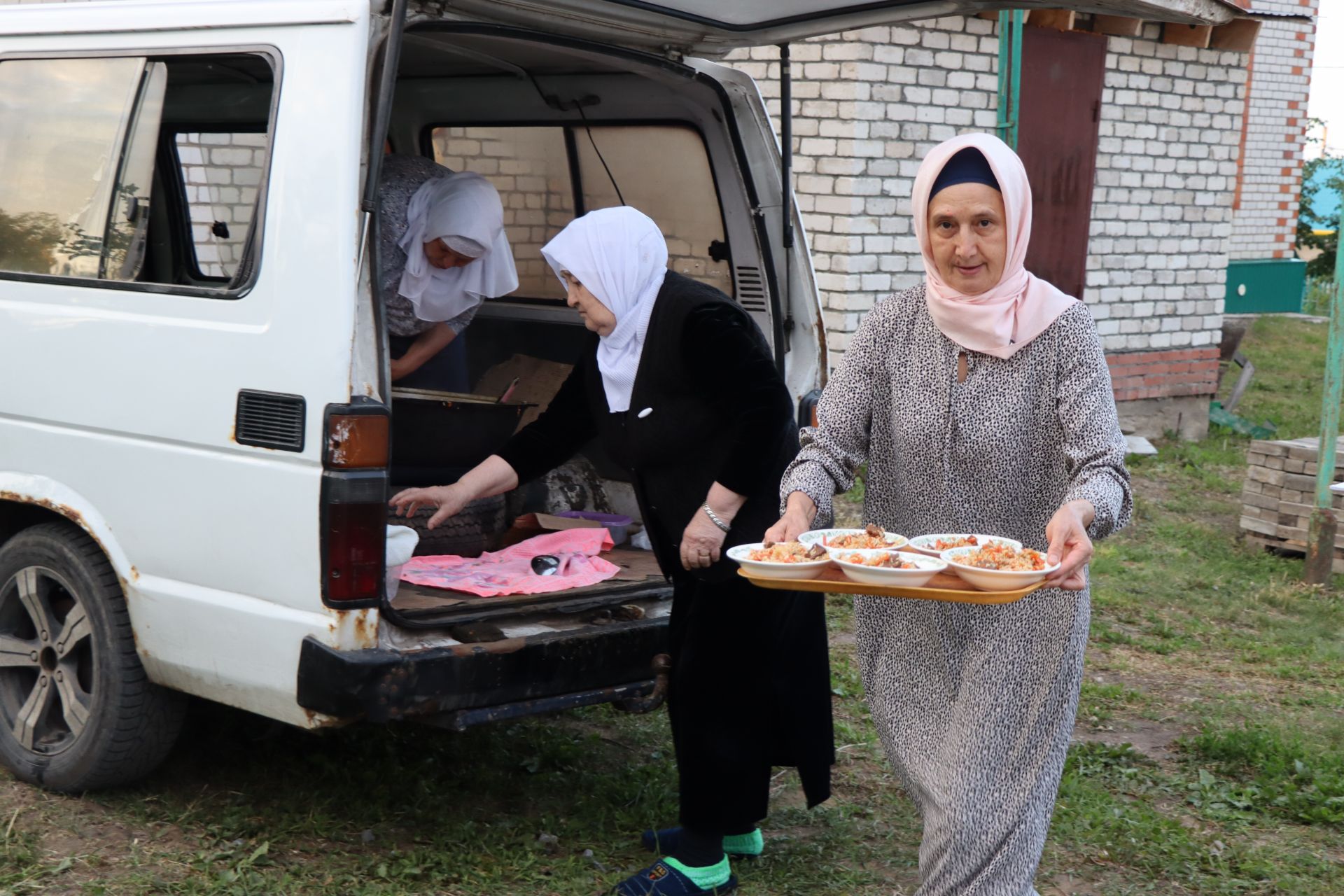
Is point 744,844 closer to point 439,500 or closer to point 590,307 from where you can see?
point 439,500

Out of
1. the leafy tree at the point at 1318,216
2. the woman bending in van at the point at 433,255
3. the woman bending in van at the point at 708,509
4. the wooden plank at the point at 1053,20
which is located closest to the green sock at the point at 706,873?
the woman bending in van at the point at 708,509

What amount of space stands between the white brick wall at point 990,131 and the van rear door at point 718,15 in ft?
12.9

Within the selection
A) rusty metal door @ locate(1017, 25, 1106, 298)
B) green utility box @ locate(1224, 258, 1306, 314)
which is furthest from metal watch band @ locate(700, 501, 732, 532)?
green utility box @ locate(1224, 258, 1306, 314)

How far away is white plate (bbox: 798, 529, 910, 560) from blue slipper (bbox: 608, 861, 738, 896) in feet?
3.45

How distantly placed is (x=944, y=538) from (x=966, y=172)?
0.73 meters

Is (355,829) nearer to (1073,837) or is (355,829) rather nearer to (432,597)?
(432,597)

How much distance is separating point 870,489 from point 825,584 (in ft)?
1.57

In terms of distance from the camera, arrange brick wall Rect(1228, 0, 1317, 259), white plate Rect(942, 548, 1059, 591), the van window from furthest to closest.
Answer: brick wall Rect(1228, 0, 1317, 259) < the van window < white plate Rect(942, 548, 1059, 591)

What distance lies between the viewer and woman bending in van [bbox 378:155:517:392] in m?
4.76

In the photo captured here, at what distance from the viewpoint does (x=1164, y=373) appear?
414 inches

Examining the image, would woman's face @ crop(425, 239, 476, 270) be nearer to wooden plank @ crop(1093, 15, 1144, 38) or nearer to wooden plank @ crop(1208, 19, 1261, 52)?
wooden plank @ crop(1093, 15, 1144, 38)

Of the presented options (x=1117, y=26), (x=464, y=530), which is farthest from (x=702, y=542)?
(x=1117, y=26)

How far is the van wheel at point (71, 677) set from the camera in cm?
373

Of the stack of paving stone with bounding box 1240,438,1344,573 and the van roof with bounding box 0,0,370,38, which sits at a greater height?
the van roof with bounding box 0,0,370,38
